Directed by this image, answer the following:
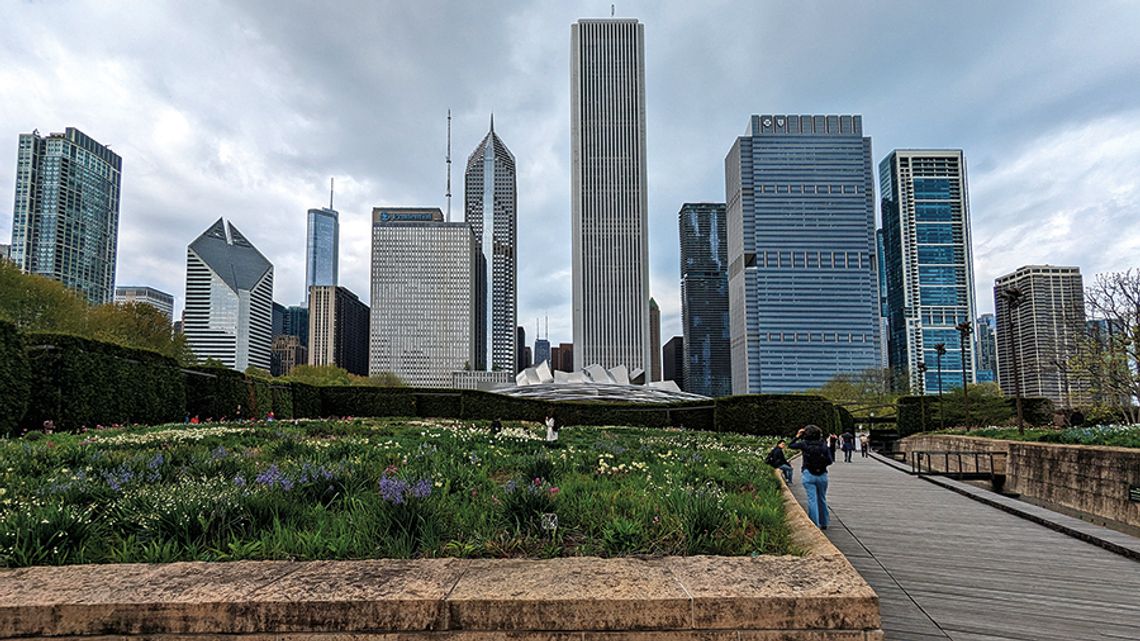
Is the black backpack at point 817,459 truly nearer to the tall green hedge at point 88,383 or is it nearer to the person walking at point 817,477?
the person walking at point 817,477

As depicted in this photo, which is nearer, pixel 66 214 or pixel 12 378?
pixel 12 378

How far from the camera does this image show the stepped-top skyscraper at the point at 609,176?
142125 mm

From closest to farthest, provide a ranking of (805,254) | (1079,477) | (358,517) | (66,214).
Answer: (358,517) → (1079,477) → (66,214) → (805,254)

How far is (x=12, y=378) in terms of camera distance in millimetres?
12438

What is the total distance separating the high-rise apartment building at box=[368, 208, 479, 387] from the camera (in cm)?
17450

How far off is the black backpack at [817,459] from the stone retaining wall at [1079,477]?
252 inches

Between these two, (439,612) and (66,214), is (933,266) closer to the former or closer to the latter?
(439,612)

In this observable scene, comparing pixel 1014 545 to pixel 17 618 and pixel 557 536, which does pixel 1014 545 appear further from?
pixel 17 618

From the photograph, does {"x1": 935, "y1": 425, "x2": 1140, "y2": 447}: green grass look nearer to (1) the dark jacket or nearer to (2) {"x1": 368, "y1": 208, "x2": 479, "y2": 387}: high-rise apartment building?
(1) the dark jacket

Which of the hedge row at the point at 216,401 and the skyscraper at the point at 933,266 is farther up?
the skyscraper at the point at 933,266

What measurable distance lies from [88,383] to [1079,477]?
72.4ft

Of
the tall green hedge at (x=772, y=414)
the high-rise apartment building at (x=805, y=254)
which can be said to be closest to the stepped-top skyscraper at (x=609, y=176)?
the high-rise apartment building at (x=805, y=254)

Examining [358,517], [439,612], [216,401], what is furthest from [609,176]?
[439,612]

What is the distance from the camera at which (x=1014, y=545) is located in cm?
604
